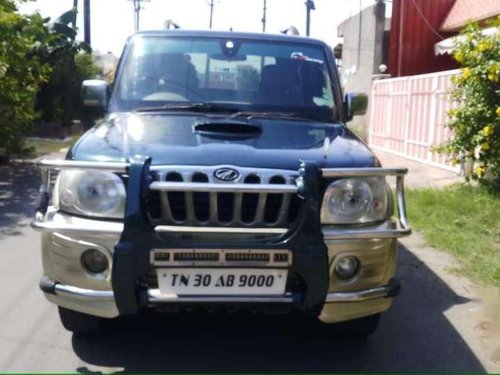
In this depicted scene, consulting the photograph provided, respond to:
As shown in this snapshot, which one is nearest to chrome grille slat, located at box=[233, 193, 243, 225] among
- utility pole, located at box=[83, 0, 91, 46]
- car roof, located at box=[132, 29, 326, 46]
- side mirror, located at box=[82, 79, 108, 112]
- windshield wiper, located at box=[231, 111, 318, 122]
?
windshield wiper, located at box=[231, 111, 318, 122]

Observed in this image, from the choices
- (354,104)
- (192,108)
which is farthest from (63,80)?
(192,108)

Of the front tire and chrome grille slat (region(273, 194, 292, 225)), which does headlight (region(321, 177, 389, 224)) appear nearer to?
chrome grille slat (region(273, 194, 292, 225))

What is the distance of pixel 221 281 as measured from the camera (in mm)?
3287

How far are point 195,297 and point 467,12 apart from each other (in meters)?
15.4

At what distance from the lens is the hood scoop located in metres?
3.85

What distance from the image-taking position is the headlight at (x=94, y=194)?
3.36 meters

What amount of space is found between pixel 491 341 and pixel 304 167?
1.86m

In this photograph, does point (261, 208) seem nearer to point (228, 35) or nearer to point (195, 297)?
point (195, 297)

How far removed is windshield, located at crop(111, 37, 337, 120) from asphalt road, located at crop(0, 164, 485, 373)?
4.59ft

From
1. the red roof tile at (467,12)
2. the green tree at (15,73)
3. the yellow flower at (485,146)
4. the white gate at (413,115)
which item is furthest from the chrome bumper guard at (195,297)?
the red roof tile at (467,12)

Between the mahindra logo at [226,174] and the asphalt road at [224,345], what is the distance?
109 centimetres

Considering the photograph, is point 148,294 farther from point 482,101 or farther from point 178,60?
point 482,101

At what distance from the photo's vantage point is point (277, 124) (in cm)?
417

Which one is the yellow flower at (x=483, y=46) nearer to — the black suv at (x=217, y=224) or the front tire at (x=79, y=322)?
the black suv at (x=217, y=224)
